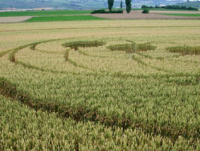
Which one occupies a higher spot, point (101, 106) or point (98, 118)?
point (101, 106)

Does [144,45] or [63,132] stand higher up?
[144,45]

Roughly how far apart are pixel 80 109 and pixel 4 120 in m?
1.91

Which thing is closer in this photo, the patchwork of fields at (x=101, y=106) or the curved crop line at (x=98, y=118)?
the patchwork of fields at (x=101, y=106)

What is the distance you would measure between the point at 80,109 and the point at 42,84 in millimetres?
2636

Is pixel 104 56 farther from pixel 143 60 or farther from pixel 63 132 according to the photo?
pixel 63 132

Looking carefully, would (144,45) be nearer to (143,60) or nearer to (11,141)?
(143,60)

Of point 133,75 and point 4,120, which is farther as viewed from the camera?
point 133,75

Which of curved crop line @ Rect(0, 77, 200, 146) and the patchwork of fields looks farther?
curved crop line @ Rect(0, 77, 200, 146)

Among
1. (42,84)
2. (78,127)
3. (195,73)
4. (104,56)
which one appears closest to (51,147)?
(78,127)

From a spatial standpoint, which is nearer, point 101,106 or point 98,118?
point 98,118

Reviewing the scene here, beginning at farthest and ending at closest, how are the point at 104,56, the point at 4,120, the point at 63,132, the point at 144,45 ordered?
the point at 144,45 < the point at 104,56 < the point at 4,120 < the point at 63,132

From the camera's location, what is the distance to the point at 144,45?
15938mm

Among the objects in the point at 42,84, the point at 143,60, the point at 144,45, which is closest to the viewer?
the point at 42,84

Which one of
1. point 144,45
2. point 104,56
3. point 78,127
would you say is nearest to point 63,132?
point 78,127
